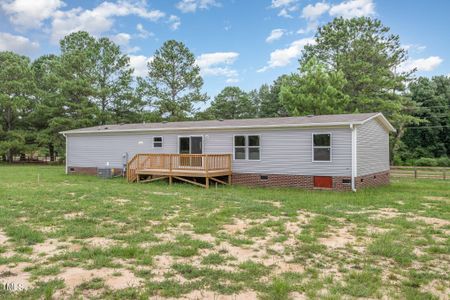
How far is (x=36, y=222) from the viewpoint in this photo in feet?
21.5

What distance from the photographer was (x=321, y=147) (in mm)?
12414

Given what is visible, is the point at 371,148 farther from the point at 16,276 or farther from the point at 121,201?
the point at 16,276

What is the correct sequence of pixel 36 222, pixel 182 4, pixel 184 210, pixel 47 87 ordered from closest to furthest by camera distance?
pixel 36 222 < pixel 184 210 < pixel 182 4 < pixel 47 87

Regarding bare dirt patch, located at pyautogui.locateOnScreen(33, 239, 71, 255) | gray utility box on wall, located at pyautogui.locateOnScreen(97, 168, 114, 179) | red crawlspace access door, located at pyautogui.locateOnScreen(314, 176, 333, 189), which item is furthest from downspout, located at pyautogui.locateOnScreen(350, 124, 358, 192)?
gray utility box on wall, located at pyautogui.locateOnScreen(97, 168, 114, 179)

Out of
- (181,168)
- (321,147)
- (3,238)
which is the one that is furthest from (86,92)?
(3,238)

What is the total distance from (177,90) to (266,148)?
759 inches

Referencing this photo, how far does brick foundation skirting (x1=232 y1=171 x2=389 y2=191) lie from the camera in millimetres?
12039

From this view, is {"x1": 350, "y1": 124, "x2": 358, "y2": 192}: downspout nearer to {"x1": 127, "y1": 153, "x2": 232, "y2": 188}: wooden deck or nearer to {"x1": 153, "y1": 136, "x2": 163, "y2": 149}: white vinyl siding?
{"x1": 127, "y1": 153, "x2": 232, "y2": 188}: wooden deck

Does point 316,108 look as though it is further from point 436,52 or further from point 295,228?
point 295,228

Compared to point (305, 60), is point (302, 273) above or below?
below

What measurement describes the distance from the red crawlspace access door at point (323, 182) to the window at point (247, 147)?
2.42 m

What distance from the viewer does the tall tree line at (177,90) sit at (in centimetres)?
2428

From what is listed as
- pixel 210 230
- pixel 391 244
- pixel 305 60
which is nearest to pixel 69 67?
pixel 305 60

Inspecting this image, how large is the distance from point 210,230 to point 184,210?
6.79ft
